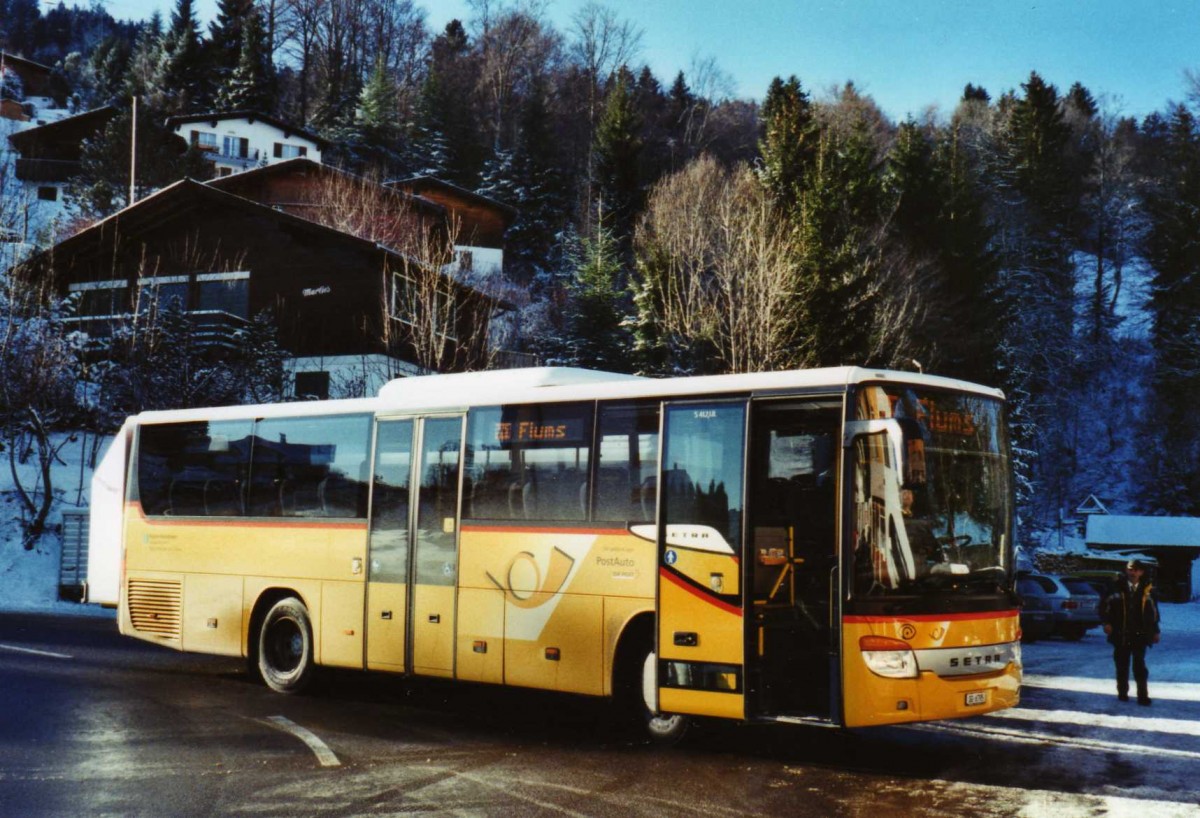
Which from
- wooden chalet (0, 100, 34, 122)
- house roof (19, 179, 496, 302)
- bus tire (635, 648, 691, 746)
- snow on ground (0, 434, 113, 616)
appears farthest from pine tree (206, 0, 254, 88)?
bus tire (635, 648, 691, 746)

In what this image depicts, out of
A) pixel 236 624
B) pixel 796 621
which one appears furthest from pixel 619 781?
pixel 236 624

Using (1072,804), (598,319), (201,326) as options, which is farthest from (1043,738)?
(598,319)

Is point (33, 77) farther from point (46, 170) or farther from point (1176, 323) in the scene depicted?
point (1176, 323)

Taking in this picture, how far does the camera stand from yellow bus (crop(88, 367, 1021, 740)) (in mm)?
8938

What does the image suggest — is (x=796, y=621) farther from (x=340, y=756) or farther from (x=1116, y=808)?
(x=340, y=756)

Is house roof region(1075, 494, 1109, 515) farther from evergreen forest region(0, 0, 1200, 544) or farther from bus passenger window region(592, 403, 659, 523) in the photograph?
bus passenger window region(592, 403, 659, 523)

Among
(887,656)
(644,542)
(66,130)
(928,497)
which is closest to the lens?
(887,656)

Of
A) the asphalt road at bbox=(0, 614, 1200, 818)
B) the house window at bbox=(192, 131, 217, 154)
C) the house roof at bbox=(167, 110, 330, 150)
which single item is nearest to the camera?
the asphalt road at bbox=(0, 614, 1200, 818)

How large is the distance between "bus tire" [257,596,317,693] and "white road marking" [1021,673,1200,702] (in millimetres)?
9299

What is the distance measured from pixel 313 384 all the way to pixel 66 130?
51.5 meters

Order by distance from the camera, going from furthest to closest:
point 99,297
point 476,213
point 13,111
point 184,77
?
1. point 13,111
2. point 184,77
3. point 476,213
4. point 99,297

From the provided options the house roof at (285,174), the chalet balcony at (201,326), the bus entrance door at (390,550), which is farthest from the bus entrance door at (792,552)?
the house roof at (285,174)

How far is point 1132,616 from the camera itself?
45.5ft

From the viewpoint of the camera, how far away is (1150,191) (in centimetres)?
7444
